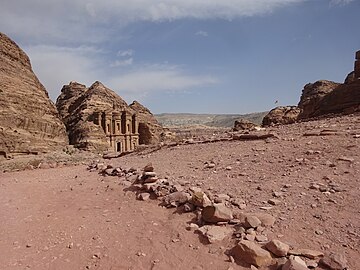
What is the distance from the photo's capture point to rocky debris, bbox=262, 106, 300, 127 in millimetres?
22077

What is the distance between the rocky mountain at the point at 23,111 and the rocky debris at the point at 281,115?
54.2 feet

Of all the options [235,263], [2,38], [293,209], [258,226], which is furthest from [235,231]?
[2,38]

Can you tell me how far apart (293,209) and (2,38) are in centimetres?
2383

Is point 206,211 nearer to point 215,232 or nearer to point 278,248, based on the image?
point 215,232

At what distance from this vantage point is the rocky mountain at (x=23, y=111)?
1720cm

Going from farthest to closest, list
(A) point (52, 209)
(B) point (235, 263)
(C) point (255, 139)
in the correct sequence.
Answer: (C) point (255, 139)
(A) point (52, 209)
(B) point (235, 263)

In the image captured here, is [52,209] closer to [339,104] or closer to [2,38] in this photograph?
[339,104]

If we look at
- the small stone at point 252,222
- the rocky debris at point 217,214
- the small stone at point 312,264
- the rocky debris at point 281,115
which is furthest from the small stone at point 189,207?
the rocky debris at point 281,115

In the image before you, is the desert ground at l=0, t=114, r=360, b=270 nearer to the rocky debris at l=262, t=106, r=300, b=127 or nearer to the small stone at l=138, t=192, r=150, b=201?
the small stone at l=138, t=192, r=150, b=201

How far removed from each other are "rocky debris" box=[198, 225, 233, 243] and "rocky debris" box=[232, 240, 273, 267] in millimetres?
369

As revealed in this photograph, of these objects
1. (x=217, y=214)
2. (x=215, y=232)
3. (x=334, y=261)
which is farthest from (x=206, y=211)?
(x=334, y=261)

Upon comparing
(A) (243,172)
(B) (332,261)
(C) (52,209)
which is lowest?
(C) (52,209)

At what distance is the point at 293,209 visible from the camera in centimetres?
426

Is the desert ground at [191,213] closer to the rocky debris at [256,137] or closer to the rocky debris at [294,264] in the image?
the rocky debris at [294,264]
